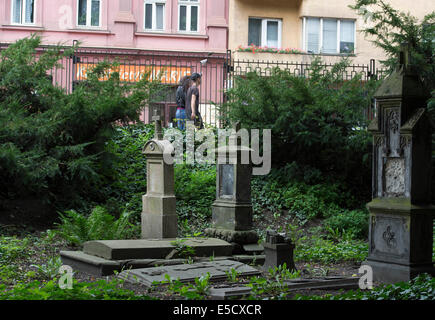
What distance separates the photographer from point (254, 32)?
88.9 feet

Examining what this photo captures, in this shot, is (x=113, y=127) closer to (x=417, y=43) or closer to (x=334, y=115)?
(x=334, y=115)

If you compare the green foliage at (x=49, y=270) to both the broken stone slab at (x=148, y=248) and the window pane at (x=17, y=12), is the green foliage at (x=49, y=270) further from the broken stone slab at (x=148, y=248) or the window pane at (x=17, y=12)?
the window pane at (x=17, y=12)

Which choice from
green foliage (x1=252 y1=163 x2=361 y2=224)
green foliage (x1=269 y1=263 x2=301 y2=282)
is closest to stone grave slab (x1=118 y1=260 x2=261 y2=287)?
green foliage (x1=269 y1=263 x2=301 y2=282)

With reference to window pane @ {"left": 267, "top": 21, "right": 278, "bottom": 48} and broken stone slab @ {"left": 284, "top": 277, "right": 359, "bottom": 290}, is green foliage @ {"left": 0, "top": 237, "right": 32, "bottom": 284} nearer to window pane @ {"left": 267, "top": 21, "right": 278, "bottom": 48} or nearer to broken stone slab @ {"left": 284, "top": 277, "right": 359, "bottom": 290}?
broken stone slab @ {"left": 284, "top": 277, "right": 359, "bottom": 290}

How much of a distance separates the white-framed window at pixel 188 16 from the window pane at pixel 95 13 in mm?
3429

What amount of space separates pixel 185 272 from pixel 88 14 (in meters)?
19.6

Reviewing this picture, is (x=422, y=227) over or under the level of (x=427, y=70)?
under

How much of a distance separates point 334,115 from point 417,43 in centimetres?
278

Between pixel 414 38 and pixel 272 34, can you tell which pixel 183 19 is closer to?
pixel 272 34

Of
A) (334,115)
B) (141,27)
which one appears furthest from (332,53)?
(334,115)

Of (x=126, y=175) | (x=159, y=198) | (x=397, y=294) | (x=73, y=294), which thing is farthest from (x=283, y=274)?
(x=126, y=175)

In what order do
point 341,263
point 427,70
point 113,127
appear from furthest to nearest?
1. point 113,127
2. point 427,70
3. point 341,263

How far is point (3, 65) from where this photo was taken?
44.3ft

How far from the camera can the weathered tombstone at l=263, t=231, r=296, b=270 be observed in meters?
8.58
